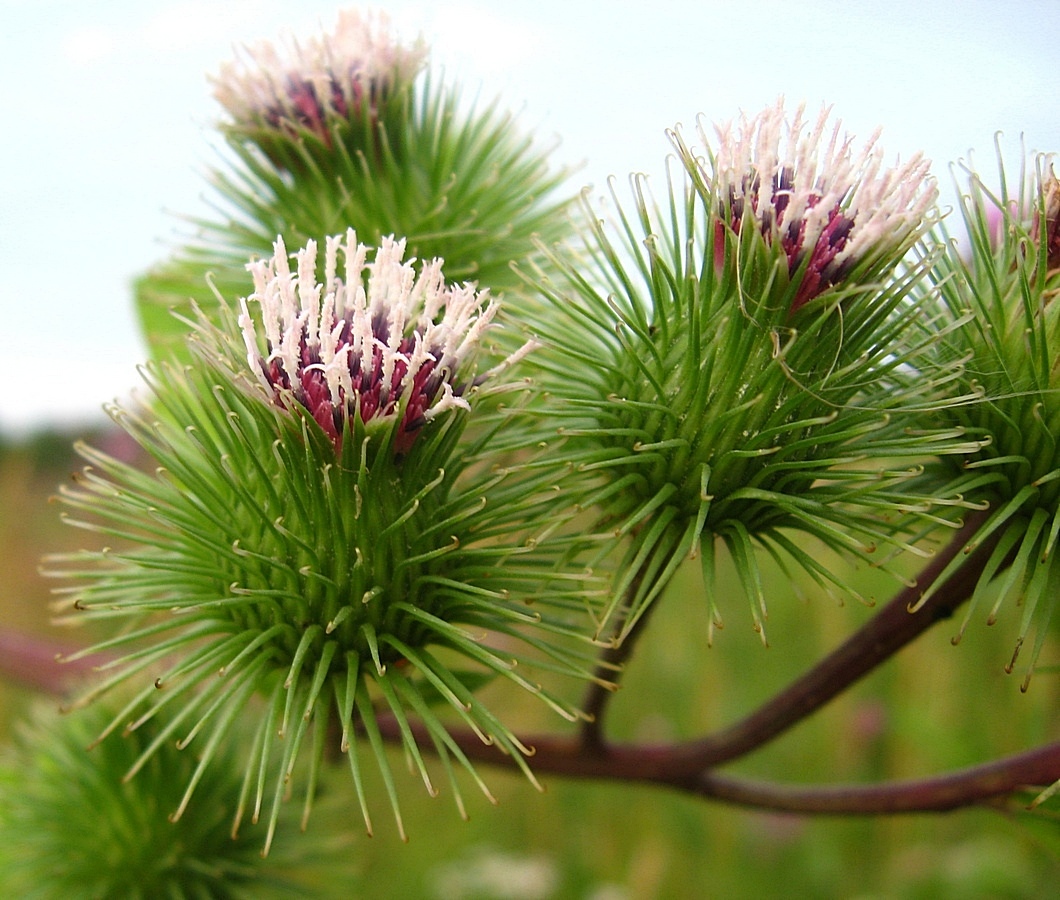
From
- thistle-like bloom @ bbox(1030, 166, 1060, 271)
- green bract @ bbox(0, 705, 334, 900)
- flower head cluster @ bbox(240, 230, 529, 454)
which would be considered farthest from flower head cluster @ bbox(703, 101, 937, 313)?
green bract @ bbox(0, 705, 334, 900)

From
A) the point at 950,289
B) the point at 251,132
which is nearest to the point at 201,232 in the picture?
the point at 251,132

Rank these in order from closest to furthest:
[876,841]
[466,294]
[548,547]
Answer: [466,294], [548,547], [876,841]

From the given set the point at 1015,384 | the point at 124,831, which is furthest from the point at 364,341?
the point at 124,831

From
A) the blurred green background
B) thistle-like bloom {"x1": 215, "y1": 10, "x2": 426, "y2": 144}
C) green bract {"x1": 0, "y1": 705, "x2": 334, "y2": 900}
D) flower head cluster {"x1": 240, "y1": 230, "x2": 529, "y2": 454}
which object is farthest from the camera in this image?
the blurred green background

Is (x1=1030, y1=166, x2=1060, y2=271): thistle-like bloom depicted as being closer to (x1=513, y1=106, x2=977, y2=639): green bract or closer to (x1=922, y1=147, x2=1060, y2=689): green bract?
(x1=922, y1=147, x2=1060, y2=689): green bract

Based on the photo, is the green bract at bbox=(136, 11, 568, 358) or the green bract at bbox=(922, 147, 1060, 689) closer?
the green bract at bbox=(922, 147, 1060, 689)

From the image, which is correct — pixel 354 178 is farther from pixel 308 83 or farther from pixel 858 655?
pixel 858 655

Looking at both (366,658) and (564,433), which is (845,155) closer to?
(564,433)
